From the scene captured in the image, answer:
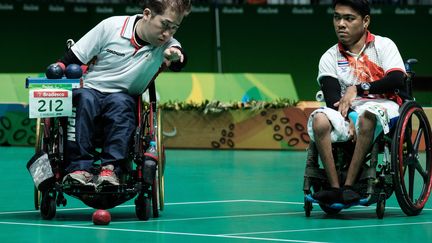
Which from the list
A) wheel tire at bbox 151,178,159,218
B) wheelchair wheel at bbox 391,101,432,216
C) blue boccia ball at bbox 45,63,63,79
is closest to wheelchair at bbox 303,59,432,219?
wheelchair wheel at bbox 391,101,432,216

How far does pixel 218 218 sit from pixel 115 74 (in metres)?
1.06

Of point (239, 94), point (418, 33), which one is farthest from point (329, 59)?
point (418, 33)

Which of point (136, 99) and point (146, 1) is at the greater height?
point (146, 1)

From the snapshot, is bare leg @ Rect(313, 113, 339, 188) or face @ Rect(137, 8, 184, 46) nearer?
bare leg @ Rect(313, 113, 339, 188)

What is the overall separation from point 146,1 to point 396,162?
5.82ft

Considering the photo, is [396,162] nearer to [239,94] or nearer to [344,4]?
[344,4]

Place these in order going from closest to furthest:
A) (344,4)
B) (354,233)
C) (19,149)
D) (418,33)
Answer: (354,233) < (344,4) < (19,149) < (418,33)

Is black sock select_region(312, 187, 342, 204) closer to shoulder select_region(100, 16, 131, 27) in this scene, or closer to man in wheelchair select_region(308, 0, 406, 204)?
man in wheelchair select_region(308, 0, 406, 204)

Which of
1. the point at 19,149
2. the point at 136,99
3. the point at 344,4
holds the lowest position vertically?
the point at 19,149

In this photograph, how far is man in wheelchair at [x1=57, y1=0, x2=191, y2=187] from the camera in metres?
7.28

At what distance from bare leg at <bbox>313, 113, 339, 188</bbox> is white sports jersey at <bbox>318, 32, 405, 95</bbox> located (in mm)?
417

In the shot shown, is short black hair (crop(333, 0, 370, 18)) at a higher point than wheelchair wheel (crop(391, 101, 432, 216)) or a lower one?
higher

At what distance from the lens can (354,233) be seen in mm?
6703

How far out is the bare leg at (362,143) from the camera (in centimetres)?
726
